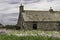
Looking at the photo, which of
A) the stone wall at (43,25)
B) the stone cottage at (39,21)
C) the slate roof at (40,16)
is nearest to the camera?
the stone wall at (43,25)

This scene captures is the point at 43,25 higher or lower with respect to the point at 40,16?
lower

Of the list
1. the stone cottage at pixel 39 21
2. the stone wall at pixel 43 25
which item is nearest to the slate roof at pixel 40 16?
the stone cottage at pixel 39 21

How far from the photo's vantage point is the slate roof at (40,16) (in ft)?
146

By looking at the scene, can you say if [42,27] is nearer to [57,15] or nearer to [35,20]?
[35,20]

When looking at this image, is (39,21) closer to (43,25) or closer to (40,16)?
(43,25)

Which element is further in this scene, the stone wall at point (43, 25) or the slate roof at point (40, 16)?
the slate roof at point (40, 16)

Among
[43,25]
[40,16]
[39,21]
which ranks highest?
[40,16]

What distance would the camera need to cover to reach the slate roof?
1747 inches

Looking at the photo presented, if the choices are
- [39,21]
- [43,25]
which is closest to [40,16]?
[39,21]

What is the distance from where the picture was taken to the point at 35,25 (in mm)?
43531

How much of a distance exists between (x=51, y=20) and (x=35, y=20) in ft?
10.8

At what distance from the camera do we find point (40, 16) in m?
45.6

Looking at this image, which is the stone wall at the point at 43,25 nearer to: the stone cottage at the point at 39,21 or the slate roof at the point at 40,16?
the stone cottage at the point at 39,21

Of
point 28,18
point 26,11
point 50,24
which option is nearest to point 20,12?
point 26,11
